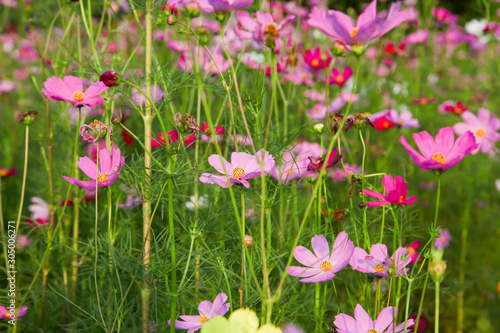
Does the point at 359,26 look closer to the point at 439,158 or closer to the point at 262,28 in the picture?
the point at 262,28

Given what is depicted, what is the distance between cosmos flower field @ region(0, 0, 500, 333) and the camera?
66 cm

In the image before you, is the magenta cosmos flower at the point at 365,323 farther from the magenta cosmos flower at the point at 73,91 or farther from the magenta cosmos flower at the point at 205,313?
the magenta cosmos flower at the point at 73,91

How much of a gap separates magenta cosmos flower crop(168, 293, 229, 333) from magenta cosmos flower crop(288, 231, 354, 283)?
0.12 metres

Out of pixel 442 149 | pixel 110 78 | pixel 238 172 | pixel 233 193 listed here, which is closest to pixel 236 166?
pixel 238 172

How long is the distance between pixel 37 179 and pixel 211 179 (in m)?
0.93

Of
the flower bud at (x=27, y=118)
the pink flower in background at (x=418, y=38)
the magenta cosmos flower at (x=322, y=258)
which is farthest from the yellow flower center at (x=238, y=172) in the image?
the pink flower in background at (x=418, y=38)

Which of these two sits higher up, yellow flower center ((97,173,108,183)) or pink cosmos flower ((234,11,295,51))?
pink cosmos flower ((234,11,295,51))

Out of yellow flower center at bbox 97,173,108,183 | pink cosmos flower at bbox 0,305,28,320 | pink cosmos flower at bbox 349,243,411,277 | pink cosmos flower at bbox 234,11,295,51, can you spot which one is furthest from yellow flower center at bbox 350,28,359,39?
pink cosmos flower at bbox 0,305,28,320

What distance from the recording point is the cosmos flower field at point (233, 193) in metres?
0.66

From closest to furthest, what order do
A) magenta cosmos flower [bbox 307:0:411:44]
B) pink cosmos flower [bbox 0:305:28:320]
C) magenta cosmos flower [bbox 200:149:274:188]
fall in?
magenta cosmos flower [bbox 307:0:411:44], magenta cosmos flower [bbox 200:149:274:188], pink cosmos flower [bbox 0:305:28:320]

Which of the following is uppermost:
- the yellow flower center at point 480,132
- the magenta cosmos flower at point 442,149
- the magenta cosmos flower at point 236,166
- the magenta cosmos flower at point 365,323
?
the magenta cosmos flower at point 442,149

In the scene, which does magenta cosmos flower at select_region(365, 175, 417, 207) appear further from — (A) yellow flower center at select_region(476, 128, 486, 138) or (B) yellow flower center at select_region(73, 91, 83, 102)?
(A) yellow flower center at select_region(476, 128, 486, 138)

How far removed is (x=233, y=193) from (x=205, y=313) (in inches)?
9.7

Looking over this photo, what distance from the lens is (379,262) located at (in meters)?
0.70
